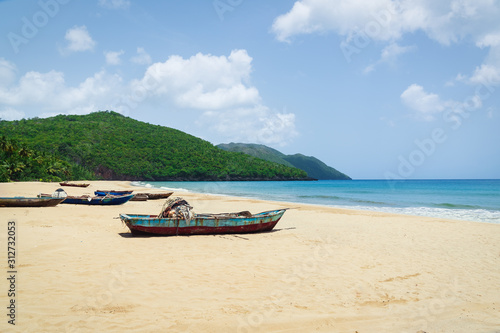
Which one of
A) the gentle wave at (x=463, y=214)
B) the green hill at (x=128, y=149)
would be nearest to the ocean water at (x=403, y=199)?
the gentle wave at (x=463, y=214)

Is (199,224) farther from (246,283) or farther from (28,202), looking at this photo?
(28,202)

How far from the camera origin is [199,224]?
38.8 ft

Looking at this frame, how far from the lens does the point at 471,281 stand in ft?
24.9

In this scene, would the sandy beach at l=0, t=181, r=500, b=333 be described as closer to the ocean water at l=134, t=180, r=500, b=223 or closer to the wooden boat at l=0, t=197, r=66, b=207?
the wooden boat at l=0, t=197, r=66, b=207

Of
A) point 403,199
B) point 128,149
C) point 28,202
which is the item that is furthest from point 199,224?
point 128,149

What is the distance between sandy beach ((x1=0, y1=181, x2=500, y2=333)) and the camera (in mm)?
5098

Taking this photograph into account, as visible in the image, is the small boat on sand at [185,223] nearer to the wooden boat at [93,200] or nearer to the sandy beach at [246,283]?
the sandy beach at [246,283]

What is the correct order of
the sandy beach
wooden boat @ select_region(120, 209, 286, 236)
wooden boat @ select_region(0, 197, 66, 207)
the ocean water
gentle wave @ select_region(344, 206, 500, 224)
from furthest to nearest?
the ocean water → gentle wave @ select_region(344, 206, 500, 224) → wooden boat @ select_region(0, 197, 66, 207) → wooden boat @ select_region(120, 209, 286, 236) → the sandy beach

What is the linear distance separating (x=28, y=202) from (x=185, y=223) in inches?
→ 440

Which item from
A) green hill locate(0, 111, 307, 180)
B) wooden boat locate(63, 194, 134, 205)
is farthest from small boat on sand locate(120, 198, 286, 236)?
green hill locate(0, 111, 307, 180)

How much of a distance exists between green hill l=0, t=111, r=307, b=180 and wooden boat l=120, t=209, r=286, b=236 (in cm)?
6179

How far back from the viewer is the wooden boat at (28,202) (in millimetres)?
16766

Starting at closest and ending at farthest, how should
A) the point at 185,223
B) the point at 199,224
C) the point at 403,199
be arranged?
the point at 185,223
the point at 199,224
the point at 403,199

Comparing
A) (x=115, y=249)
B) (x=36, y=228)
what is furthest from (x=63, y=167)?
(x=115, y=249)
